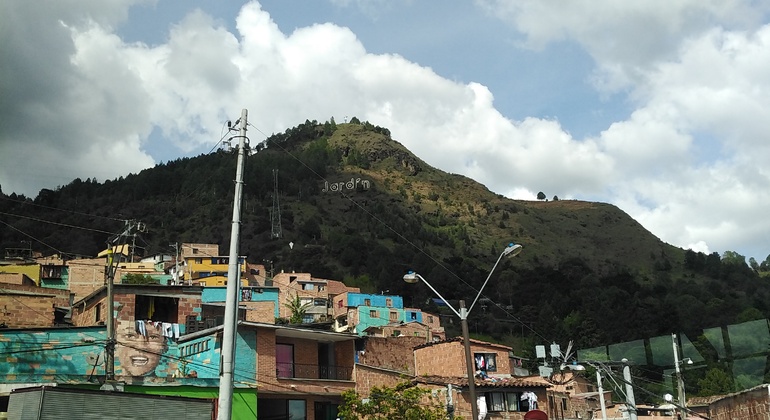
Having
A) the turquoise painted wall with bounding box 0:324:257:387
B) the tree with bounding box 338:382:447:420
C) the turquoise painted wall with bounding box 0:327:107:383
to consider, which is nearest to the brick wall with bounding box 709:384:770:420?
the tree with bounding box 338:382:447:420

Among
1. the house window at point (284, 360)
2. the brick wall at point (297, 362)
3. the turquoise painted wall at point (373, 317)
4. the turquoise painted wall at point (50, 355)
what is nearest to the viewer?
the turquoise painted wall at point (50, 355)

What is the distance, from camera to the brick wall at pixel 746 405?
20234 mm

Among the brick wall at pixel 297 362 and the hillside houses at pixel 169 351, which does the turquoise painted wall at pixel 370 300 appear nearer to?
the hillside houses at pixel 169 351

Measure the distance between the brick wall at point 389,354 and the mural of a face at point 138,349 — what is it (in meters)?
12.7

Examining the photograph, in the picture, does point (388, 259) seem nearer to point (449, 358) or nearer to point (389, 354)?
point (389, 354)

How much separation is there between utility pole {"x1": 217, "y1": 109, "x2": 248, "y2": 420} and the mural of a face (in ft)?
78.5

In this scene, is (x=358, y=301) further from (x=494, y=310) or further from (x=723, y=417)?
(x=723, y=417)

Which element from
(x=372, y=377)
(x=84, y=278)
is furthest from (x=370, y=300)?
(x=372, y=377)

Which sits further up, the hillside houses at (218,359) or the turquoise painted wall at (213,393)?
the hillside houses at (218,359)

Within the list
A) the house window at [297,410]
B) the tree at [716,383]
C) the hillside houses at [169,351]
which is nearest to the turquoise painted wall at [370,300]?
the tree at [716,383]

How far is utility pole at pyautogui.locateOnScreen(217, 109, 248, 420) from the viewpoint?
1615 centimetres

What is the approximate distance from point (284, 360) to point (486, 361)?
14977mm

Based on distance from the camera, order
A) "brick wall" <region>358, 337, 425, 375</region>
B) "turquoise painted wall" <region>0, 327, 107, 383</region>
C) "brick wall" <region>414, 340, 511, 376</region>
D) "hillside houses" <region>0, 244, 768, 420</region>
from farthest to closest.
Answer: "brick wall" <region>358, 337, 425, 375</region>, "brick wall" <region>414, 340, 511, 376</region>, "hillside houses" <region>0, 244, 768, 420</region>, "turquoise painted wall" <region>0, 327, 107, 383</region>

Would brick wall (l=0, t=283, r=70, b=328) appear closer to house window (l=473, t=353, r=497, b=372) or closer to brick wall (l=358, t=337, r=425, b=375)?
brick wall (l=358, t=337, r=425, b=375)
